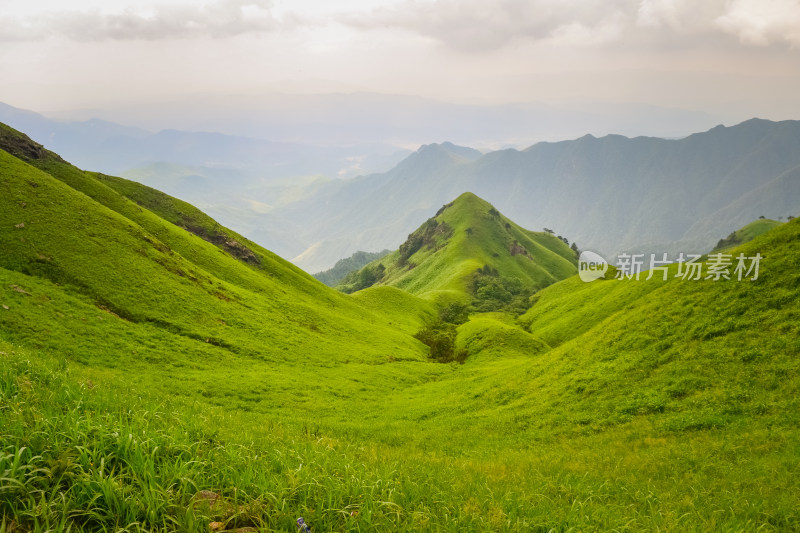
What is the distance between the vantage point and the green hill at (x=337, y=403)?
22.5ft

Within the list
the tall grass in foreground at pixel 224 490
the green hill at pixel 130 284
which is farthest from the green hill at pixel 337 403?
the green hill at pixel 130 284

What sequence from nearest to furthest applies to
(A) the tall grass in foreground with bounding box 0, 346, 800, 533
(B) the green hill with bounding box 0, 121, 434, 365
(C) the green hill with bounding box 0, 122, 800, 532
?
1. (A) the tall grass in foreground with bounding box 0, 346, 800, 533
2. (C) the green hill with bounding box 0, 122, 800, 532
3. (B) the green hill with bounding box 0, 121, 434, 365

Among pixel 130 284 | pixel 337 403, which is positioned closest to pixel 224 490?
pixel 337 403

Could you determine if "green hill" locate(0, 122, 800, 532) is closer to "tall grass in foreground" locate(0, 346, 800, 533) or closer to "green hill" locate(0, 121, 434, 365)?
"tall grass in foreground" locate(0, 346, 800, 533)

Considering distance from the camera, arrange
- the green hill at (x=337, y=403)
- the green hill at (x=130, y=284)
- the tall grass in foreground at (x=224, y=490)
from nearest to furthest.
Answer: the tall grass in foreground at (x=224, y=490) < the green hill at (x=337, y=403) < the green hill at (x=130, y=284)

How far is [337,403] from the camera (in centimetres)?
3912

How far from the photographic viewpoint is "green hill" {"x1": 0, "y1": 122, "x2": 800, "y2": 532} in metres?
6.87

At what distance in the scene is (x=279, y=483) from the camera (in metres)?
7.37

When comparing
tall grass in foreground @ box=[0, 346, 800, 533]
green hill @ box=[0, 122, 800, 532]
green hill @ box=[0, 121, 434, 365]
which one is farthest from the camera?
green hill @ box=[0, 121, 434, 365]

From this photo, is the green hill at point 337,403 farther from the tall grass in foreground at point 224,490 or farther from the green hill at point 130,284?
the green hill at point 130,284

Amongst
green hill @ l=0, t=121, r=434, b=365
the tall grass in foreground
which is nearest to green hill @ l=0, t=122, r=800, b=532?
the tall grass in foreground

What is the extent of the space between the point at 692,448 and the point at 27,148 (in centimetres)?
11611

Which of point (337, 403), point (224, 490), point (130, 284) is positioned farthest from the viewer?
point (130, 284)

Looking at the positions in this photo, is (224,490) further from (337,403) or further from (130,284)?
(130,284)
